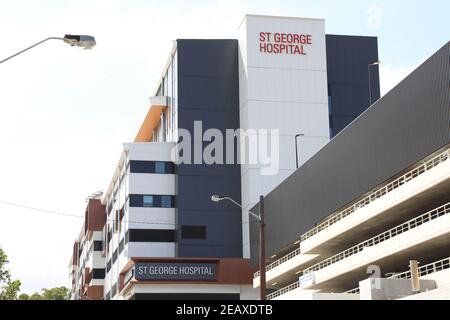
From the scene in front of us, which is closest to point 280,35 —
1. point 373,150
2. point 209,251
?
point 209,251

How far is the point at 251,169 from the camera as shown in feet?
275

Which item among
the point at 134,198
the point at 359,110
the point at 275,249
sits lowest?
the point at 275,249

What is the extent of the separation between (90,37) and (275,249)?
55447 mm

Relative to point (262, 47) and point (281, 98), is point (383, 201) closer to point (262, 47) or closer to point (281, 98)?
point (281, 98)

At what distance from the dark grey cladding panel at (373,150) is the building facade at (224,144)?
45.1 feet

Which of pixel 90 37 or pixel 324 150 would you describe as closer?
pixel 90 37

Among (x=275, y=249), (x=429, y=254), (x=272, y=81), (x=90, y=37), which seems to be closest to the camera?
(x=90, y=37)

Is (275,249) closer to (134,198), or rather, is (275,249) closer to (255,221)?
(255,221)

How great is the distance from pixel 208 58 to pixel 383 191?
41.1 m

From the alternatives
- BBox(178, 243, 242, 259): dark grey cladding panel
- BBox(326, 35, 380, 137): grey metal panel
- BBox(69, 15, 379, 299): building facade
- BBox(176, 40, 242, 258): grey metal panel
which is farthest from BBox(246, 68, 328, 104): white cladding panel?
BBox(178, 243, 242, 259): dark grey cladding panel

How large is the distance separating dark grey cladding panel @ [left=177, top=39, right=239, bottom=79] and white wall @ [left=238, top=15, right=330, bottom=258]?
6.36ft
